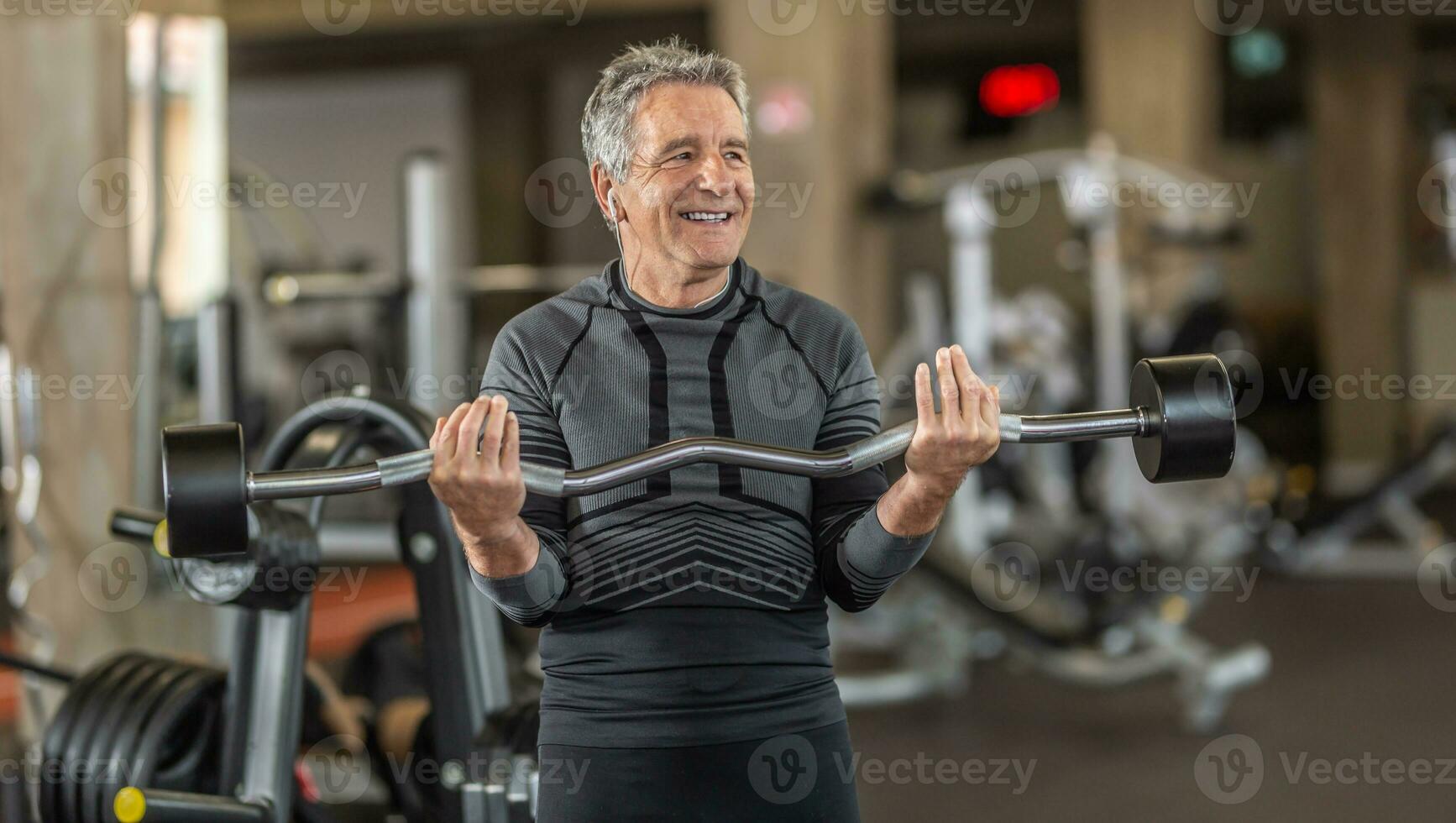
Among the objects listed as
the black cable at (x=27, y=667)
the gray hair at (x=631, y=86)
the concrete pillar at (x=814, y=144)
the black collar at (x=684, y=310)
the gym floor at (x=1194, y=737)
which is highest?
the concrete pillar at (x=814, y=144)

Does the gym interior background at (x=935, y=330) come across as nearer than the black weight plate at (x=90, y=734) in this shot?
No

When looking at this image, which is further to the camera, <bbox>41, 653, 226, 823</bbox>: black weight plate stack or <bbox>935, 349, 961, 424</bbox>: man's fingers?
<bbox>41, 653, 226, 823</bbox>: black weight plate stack

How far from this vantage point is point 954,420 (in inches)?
44.5

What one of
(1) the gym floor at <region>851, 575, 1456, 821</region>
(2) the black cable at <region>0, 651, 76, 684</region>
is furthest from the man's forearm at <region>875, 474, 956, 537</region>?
(1) the gym floor at <region>851, 575, 1456, 821</region>

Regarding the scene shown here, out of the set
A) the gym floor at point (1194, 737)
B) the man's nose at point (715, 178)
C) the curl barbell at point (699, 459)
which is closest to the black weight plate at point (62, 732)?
the curl barbell at point (699, 459)

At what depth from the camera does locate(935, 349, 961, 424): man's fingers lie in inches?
44.4

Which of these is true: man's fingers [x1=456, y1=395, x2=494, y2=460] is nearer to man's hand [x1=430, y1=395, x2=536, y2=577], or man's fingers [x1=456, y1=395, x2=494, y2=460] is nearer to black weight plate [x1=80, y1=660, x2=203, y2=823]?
man's hand [x1=430, y1=395, x2=536, y2=577]

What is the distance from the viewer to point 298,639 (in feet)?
6.53

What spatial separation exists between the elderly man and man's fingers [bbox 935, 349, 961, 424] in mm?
151

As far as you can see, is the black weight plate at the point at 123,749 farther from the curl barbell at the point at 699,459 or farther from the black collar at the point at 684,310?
the black collar at the point at 684,310

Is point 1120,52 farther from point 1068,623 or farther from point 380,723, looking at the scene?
point 380,723

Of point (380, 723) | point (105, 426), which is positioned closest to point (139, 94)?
point (105, 426)

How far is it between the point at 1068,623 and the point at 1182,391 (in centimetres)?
321

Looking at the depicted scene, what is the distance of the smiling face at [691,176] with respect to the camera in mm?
1276
